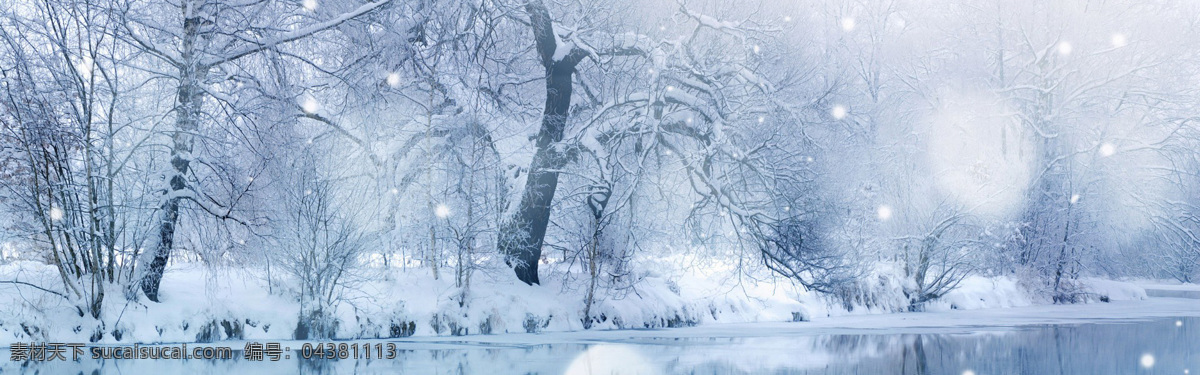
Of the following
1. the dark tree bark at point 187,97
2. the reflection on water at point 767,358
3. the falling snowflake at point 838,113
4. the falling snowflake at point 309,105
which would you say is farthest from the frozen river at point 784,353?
the falling snowflake at point 838,113

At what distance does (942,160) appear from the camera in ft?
→ 104

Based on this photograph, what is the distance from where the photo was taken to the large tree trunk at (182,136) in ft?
49.1

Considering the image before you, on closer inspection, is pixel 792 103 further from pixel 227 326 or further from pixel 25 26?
pixel 25 26

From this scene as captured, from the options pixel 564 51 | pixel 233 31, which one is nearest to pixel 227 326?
pixel 233 31

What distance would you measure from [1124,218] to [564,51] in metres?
22.7

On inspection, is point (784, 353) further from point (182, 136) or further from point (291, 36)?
point (182, 136)

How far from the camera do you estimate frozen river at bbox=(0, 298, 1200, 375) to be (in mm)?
12547

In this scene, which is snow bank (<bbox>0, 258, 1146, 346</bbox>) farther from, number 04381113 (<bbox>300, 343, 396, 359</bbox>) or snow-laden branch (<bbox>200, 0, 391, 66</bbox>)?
snow-laden branch (<bbox>200, 0, 391, 66</bbox>)

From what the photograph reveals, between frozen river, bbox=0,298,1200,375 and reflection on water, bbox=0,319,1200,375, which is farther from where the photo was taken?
frozen river, bbox=0,298,1200,375

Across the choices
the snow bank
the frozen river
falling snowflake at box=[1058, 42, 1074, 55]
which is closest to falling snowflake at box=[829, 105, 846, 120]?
the snow bank

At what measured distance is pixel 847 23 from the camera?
115 ft

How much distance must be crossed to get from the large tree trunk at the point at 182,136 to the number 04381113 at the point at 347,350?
2.40m

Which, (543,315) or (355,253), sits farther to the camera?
(543,315)

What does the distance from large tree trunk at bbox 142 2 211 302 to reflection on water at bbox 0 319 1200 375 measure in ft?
8.24
